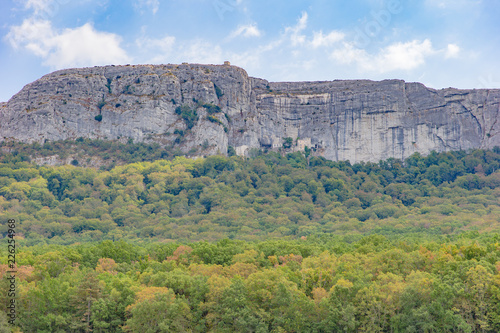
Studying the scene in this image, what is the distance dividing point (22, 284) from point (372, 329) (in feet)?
87.1

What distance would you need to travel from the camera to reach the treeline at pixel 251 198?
88.1 meters

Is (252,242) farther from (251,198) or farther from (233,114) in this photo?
(233,114)

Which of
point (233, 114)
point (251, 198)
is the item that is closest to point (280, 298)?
point (251, 198)

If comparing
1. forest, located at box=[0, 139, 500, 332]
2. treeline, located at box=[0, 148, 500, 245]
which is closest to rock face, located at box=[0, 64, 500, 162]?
forest, located at box=[0, 139, 500, 332]

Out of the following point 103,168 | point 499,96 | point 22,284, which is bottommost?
point 22,284

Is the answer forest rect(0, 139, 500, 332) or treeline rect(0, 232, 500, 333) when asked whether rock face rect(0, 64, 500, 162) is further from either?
treeline rect(0, 232, 500, 333)

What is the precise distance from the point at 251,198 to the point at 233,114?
29.0 metres

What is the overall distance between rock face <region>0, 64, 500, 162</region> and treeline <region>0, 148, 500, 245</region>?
5026 millimetres

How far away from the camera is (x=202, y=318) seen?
46625mm

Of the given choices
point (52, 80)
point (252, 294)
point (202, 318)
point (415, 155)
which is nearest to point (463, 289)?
point (252, 294)

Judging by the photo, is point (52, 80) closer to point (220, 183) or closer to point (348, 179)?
point (220, 183)

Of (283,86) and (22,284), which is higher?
(283,86)

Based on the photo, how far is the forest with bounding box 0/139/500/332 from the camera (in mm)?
44875

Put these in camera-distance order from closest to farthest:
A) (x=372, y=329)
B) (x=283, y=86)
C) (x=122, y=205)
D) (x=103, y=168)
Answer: (x=372, y=329) < (x=122, y=205) < (x=103, y=168) < (x=283, y=86)
